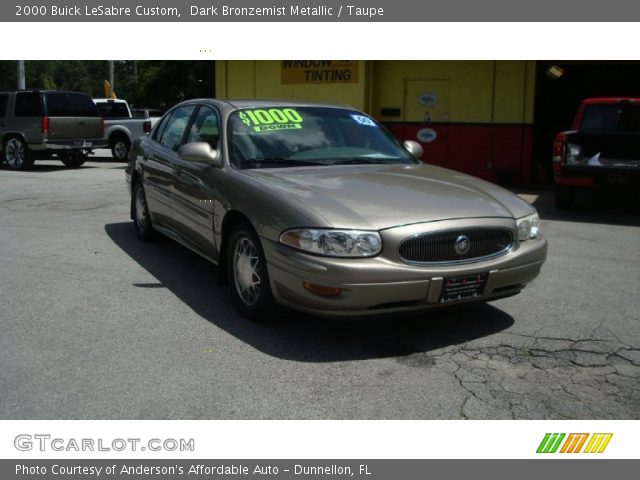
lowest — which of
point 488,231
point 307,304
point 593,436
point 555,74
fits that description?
point 593,436

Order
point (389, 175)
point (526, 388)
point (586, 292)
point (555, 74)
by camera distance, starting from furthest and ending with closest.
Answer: point (555, 74)
point (586, 292)
point (389, 175)
point (526, 388)

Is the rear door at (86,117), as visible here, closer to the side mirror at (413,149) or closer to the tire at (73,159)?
the tire at (73,159)

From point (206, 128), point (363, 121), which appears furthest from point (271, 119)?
point (363, 121)

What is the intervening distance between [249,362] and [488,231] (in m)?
1.71

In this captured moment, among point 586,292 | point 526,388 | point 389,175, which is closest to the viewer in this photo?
point 526,388

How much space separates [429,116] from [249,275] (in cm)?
1091

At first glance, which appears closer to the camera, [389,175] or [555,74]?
[389,175]

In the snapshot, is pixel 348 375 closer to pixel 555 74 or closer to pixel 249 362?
pixel 249 362

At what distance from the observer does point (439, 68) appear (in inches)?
573

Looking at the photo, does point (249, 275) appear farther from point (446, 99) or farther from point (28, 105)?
point (28, 105)

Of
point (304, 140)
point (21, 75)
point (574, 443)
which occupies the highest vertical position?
point (21, 75)

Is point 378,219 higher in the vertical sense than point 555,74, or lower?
lower

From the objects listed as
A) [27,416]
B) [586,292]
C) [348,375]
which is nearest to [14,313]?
[27,416]

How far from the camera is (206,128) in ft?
19.1
